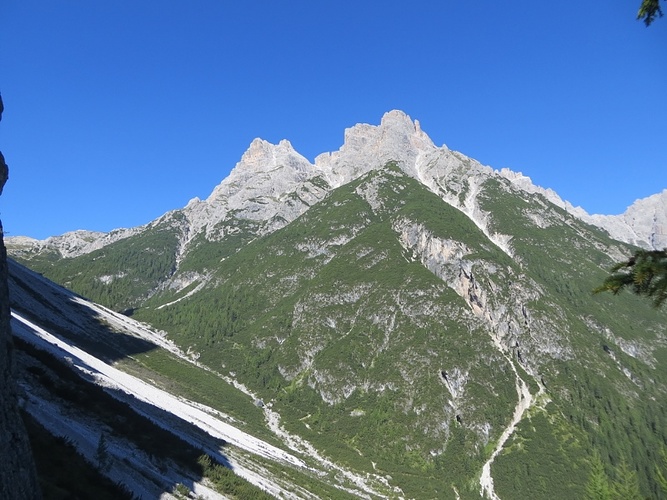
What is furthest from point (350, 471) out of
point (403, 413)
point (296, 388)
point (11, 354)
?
point (11, 354)

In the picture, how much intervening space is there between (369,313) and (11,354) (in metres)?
174

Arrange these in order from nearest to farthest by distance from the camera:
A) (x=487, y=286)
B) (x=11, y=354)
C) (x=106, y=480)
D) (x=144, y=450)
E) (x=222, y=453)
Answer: (x=11, y=354), (x=106, y=480), (x=144, y=450), (x=222, y=453), (x=487, y=286)

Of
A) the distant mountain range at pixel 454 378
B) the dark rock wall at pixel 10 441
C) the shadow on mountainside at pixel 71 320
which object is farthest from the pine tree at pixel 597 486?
the shadow on mountainside at pixel 71 320

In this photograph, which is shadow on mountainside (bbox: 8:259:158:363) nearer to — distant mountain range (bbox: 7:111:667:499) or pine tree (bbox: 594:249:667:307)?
distant mountain range (bbox: 7:111:667:499)

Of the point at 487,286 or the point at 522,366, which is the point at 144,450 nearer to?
the point at 522,366

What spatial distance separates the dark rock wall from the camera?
11.7 m

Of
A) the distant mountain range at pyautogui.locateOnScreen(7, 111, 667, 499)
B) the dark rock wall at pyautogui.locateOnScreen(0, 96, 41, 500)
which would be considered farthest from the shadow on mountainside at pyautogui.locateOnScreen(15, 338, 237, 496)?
the distant mountain range at pyautogui.locateOnScreen(7, 111, 667, 499)

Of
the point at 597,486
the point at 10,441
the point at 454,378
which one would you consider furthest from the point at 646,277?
the point at 454,378

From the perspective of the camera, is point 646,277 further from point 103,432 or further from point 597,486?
point 597,486

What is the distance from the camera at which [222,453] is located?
4547 centimetres

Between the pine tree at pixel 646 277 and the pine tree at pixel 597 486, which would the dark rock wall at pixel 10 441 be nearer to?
the pine tree at pixel 646 277

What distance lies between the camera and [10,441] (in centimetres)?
1246

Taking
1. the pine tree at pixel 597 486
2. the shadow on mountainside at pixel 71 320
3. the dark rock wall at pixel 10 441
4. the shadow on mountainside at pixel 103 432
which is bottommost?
the shadow on mountainside at pixel 71 320

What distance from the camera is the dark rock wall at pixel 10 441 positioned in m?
11.7
